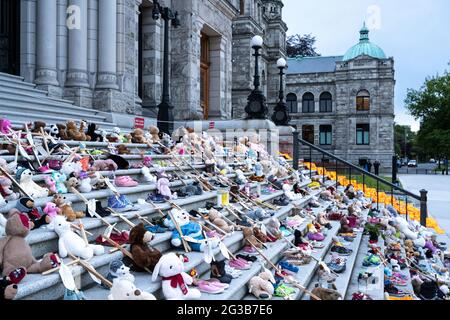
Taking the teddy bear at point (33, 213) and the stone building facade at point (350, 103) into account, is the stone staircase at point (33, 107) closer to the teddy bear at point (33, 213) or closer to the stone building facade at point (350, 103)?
the teddy bear at point (33, 213)

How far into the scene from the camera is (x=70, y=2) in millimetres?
11719

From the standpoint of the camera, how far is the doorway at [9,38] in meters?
12.1

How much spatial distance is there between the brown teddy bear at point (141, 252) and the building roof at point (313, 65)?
179ft

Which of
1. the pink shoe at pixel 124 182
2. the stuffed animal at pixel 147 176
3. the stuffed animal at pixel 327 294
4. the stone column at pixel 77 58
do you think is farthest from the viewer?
the stone column at pixel 77 58

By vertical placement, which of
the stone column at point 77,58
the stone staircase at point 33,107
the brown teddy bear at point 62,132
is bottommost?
the brown teddy bear at point 62,132

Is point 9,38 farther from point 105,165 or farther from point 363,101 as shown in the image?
point 363,101

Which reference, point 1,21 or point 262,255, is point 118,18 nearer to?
point 1,21

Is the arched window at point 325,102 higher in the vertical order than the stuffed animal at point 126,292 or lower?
higher

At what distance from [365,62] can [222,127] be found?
40.6 meters

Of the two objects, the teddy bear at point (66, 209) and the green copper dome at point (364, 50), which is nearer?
the teddy bear at point (66, 209)

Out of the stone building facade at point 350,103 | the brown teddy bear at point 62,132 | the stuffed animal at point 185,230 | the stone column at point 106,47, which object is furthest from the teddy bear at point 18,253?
the stone building facade at point 350,103

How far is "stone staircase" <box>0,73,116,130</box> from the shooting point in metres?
8.83

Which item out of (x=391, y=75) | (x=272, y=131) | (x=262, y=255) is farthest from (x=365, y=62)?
(x=262, y=255)

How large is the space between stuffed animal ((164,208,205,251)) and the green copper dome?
5114 cm
